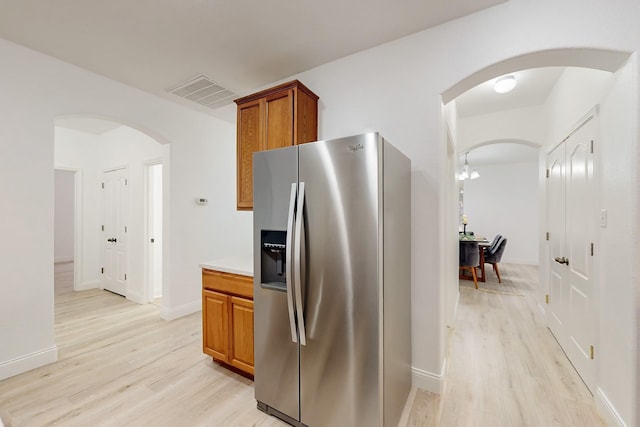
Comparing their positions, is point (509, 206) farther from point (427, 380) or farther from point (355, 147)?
point (355, 147)

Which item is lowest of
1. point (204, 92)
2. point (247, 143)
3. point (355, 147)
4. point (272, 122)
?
point (355, 147)

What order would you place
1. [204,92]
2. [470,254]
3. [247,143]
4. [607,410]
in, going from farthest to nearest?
[470,254] → [204,92] → [247,143] → [607,410]

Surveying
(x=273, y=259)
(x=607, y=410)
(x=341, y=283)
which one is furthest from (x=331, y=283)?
(x=607, y=410)

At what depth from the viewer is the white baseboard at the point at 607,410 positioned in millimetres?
1657

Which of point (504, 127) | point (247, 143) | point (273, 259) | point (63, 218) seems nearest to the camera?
point (273, 259)

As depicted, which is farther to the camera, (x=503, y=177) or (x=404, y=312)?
(x=503, y=177)

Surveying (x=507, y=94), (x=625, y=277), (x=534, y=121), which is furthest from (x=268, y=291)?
(x=534, y=121)

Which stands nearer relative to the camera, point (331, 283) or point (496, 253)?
point (331, 283)

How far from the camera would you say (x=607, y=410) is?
178cm

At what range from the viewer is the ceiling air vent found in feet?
9.96

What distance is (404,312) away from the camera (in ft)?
6.52

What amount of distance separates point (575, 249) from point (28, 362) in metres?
4.99

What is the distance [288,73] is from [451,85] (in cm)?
164

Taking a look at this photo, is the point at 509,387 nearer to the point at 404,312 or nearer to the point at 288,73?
the point at 404,312
